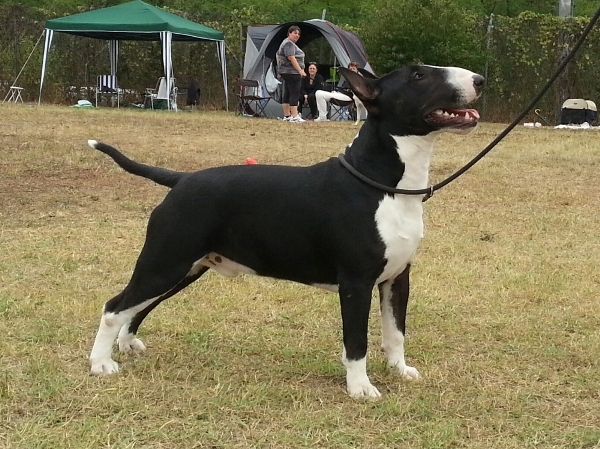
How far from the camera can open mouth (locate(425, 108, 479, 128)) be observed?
3.81 metres

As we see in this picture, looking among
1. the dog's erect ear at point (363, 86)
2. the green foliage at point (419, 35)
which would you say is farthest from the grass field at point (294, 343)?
the green foliage at point (419, 35)

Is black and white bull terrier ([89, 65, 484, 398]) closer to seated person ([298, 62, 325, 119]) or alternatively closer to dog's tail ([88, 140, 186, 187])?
dog's tail ([88, 140, 186, 187])

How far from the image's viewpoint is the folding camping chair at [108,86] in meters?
23.2

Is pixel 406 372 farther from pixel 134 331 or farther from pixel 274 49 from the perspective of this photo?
pixel 274 49

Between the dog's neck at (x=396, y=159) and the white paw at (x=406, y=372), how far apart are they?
3.15 ft

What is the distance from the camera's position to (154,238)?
409 centimetres

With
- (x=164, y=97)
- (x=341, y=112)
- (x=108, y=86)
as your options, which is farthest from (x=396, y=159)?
(x=108, y=86)

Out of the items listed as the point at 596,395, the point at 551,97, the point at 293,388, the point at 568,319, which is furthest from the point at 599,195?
the point at 551,97

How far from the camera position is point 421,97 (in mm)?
3836

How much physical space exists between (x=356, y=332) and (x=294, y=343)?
894 millimetres

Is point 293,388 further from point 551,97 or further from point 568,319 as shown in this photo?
point 551,97

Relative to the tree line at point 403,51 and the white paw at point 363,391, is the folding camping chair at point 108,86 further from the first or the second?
the white paw at point 363,391

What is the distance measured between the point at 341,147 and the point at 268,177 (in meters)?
9.74

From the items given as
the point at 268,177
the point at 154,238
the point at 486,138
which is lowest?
the point at 486,138
